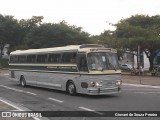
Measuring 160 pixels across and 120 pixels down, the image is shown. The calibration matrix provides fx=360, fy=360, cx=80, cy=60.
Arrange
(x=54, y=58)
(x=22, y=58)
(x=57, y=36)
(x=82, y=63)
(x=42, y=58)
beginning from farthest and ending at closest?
(x=57, y=36)
(x=22, y=58)
(x=42, y=58)
(x=54, y=58)
(x=82, y=63)

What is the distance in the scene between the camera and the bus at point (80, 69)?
61.0 ft

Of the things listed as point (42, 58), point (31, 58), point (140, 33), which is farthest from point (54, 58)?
point (140, 33)

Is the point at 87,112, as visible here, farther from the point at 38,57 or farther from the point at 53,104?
the point at 38,57

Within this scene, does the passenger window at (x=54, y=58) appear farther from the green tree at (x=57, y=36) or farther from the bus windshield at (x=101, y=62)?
the green tree at (x=57, y=36)

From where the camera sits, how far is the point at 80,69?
19.3 metres

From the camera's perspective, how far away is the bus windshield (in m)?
18.8

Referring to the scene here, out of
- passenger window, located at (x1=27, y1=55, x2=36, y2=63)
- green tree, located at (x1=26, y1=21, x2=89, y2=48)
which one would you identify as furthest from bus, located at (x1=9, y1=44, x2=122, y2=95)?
green tree, located at (x1=26, y1=21, x2=89, y2=48)

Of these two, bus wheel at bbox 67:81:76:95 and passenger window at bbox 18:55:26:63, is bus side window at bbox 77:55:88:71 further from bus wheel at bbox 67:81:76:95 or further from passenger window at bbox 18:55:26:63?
passenger window at bbox 18:55:26:63

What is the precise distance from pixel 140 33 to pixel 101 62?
25438mm

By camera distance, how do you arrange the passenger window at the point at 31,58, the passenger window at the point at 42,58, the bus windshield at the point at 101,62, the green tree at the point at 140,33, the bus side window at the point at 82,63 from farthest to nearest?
the green tree at the point at 140,33 → the passenger window at the point at 31,58 → the passenger window at the point at 42,58 → the bus side window at the point at 82,63 → the bus windshield at the point at 101,62

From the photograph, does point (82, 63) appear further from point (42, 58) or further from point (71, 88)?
point (42, 58)

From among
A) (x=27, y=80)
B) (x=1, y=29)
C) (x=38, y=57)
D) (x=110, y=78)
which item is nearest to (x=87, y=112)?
(x=110, y=78)

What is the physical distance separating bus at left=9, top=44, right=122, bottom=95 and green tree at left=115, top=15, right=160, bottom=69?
19.5 meters

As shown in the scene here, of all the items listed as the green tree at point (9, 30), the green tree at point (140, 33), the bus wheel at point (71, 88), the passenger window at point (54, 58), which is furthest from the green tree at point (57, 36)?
the bus wheel at point (71, 88)
